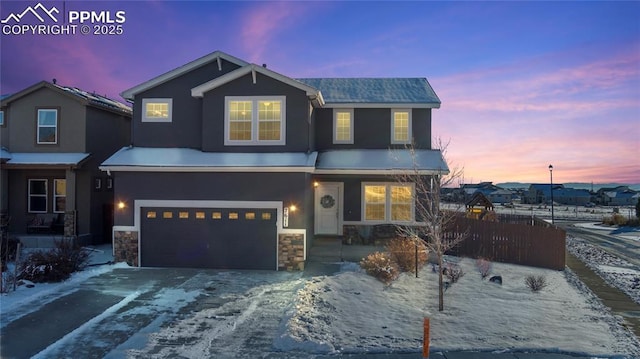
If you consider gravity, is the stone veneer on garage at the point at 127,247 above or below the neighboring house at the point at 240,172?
below

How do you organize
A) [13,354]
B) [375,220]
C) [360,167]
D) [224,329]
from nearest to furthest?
1. [13,354]
2. [224,329]
3. [360,167]
4. [375,220]

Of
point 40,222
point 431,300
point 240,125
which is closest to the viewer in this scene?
point 431,300

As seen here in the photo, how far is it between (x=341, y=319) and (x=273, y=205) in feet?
17.2

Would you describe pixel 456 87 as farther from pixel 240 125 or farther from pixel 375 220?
pixel 240 125

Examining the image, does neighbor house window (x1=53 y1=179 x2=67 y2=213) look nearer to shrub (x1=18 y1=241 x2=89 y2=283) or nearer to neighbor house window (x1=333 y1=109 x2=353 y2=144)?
shrub (x1=18 y1=241 x2=89 y2=283)

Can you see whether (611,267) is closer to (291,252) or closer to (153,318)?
(291,252)

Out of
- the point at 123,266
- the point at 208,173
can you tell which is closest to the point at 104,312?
the point at 123,266

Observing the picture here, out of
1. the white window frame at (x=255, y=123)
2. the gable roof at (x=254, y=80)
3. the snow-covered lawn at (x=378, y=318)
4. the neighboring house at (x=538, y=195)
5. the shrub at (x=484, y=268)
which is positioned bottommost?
the snow-covered lawn at (x=378, y=318)

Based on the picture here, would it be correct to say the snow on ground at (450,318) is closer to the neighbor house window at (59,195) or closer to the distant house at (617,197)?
the neighbor house window at (59,195)

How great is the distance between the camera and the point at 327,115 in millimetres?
16281

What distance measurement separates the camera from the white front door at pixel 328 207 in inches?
618

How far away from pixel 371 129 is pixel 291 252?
6.92 meters

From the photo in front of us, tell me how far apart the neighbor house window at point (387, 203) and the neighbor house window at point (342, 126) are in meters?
2.30

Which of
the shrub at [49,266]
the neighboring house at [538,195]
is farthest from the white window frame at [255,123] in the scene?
the neighboring house at [538,195]
